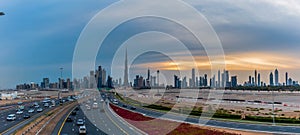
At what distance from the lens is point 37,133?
161 feet

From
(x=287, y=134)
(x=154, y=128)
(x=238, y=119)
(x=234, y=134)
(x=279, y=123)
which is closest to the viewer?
(x=234, y=134)

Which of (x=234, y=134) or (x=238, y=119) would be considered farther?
(x=238, y=119)

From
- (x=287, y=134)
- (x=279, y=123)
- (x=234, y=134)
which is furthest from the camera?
(x=279, y=123)

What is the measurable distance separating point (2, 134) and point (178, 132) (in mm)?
23964

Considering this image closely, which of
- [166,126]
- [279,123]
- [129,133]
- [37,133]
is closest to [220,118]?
[279,123]

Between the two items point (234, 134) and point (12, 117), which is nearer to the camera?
point (234, 134)

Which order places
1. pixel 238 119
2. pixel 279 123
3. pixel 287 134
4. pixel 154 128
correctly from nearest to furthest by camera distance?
pixel 287 134 < pixel 154 128 < pixel 279 123 < pixel 238 119

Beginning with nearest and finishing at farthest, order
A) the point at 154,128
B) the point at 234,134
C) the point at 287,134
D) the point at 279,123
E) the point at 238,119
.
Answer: the point at 234,134
the point at 287,134
the point at 154,128
the point at 279,123
the point at 238,119

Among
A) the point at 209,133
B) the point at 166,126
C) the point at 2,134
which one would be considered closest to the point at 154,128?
the point at 166,126

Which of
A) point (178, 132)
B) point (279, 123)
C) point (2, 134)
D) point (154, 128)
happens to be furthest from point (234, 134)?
point (2, 134)

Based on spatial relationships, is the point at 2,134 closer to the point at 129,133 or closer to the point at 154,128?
the point at 129,133

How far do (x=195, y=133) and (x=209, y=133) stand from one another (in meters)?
1.86

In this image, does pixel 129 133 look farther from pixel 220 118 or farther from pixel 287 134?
pixel 220 118

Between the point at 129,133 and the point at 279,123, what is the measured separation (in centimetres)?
3327
